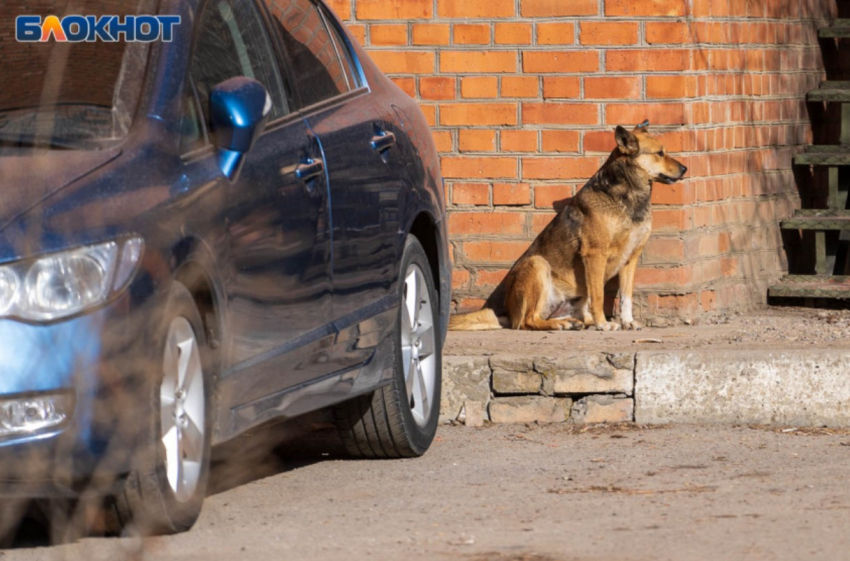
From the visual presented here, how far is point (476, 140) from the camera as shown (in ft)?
28.0

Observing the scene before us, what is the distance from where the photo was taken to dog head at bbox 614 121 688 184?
324 inches

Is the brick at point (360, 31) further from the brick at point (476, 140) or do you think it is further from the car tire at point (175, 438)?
the car tire at point (175, 438)

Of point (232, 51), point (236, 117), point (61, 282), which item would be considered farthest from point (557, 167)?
point (61, 282)

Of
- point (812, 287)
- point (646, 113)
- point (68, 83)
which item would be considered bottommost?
point (812, 287)

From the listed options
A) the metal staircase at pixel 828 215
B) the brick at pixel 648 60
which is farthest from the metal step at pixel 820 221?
the brick at pixel 648 60

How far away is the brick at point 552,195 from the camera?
28.0 feet

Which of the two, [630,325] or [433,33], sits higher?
[433,33]

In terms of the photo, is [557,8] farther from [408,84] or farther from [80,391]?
[80,391]

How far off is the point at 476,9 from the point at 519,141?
769mm

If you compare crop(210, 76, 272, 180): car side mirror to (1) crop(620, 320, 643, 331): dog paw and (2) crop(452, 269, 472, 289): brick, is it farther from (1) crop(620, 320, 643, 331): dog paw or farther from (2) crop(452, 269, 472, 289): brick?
(1) crop(620, 320, 643, 331): dog paw

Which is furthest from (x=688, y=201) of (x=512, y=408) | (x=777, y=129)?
(x=512, y=408)

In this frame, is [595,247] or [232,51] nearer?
[232,51]

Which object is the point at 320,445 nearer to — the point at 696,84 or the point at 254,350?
the point at 254,350

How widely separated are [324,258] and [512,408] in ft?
6.94
